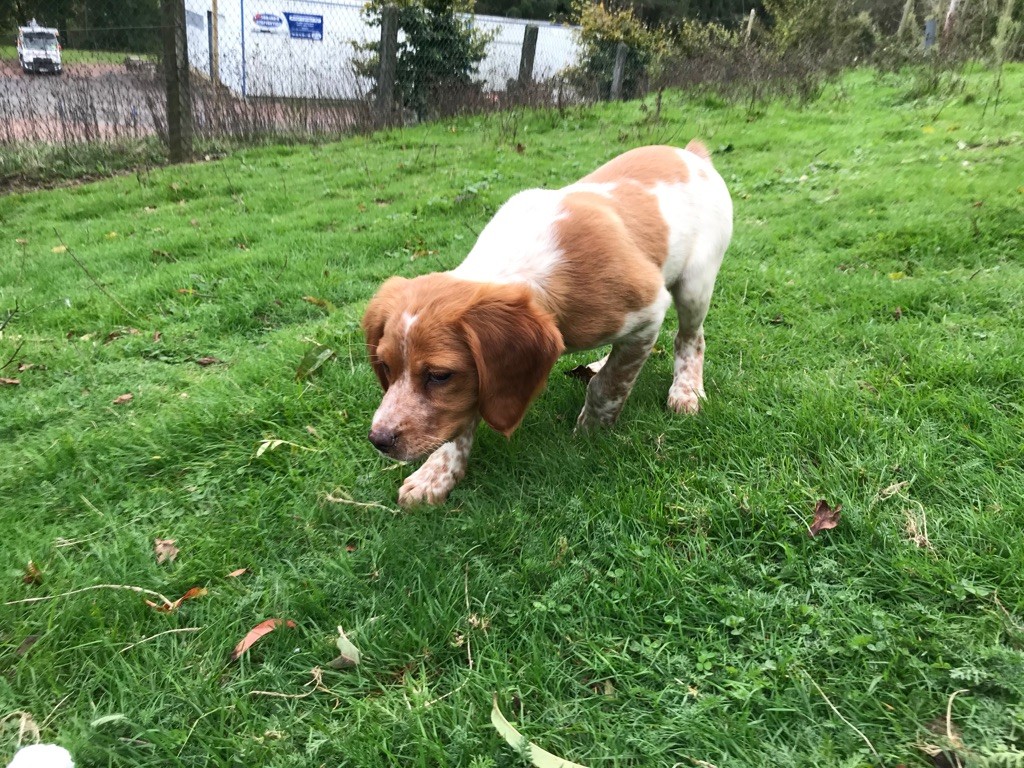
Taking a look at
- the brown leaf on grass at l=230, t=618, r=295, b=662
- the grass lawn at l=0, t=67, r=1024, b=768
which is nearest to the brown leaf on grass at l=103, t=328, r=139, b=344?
the grass lawn at l=0, t=67, r=1024, b=768

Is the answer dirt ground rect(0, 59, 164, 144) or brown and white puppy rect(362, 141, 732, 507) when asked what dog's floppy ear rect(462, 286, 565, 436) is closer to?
brown and white puppy rect(362, 141, 732, 507)

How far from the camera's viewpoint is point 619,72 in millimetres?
14352

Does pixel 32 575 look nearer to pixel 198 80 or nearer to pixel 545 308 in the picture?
pixel 545 308

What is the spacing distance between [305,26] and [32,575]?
21.0 meters

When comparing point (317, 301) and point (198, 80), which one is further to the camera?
point (198, 80)

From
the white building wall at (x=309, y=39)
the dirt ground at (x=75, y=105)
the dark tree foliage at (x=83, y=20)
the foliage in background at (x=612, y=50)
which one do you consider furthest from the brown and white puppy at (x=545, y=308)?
the foliage in background at (x=612, y=50)

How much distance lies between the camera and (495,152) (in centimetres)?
854

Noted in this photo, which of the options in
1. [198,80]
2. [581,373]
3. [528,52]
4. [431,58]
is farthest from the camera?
[528,52]

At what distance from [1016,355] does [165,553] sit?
3488 millimetres

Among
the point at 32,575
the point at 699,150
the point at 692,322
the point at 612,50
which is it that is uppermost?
A: the point at 612,50

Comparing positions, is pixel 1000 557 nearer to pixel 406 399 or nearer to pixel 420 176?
pixel 406 399

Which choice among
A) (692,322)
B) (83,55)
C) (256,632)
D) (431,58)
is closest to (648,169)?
(692,322)

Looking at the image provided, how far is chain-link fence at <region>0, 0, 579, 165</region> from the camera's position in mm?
9344

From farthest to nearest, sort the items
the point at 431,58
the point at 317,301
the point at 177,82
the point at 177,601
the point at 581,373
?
the point at 431,58 < the point at 177,82 < the point at 317,301 < the point at 581,373 < the point at 177,601
